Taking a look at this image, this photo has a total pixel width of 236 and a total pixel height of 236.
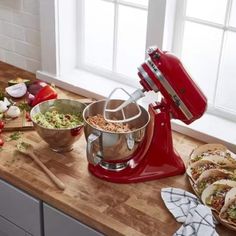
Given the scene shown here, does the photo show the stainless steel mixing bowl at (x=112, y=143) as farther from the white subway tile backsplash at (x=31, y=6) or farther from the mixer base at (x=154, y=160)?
the white subway tile backsplash at (x=31, y=6)

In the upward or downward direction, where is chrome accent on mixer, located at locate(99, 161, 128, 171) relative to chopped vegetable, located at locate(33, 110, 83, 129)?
downward

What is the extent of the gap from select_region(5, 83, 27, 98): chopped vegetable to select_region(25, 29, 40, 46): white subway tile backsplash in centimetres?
28

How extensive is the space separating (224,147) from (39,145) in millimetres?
647

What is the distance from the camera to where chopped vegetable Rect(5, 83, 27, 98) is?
7.39ft

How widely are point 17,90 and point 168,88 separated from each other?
79 cm

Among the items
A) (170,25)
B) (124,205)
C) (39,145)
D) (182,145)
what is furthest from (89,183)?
(170,25)

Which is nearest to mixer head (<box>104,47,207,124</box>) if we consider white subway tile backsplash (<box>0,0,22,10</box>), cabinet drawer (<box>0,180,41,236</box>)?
cabinet drawer (<box>0,180,41,236</box>)

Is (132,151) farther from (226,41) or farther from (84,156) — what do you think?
(226,41)

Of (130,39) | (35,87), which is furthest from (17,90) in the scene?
(130,39)

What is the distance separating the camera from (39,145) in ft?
6.48

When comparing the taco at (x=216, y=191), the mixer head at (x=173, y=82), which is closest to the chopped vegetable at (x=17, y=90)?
the mixer head at (x=173, y=82)

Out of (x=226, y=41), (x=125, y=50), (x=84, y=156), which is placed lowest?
(x=84, y=156)

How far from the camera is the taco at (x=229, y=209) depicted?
5.22 ft

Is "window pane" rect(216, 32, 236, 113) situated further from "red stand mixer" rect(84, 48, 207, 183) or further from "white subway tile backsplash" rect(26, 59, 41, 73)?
"white subway tile backsplash" rect(26, 59, 41, 73)
